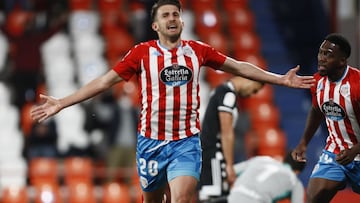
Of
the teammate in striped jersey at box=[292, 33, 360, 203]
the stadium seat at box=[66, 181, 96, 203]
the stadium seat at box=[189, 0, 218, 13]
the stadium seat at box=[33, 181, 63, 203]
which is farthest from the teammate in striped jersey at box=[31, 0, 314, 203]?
the stadium seat at box=[189, 0, 218, 13]

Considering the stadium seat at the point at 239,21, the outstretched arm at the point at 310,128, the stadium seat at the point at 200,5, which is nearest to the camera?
the outstretched arm at the point at 310,128

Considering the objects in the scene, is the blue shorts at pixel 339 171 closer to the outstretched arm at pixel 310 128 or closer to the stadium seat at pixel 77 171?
the outstretched arm at pixel 310 128

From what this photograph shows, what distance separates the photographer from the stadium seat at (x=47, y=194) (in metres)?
10.7

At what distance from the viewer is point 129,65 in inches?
247

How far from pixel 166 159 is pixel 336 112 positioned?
1256mm

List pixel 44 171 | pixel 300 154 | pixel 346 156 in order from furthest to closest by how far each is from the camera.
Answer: pixel 44 171, pixel 300 154, pixel 346 156

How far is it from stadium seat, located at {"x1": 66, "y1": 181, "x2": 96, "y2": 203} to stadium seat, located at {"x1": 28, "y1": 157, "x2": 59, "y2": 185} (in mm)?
260

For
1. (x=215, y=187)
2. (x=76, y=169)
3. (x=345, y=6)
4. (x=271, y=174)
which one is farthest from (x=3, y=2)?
(x=271, y=174)

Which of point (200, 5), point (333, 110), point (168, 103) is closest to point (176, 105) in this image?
point (168, 103)

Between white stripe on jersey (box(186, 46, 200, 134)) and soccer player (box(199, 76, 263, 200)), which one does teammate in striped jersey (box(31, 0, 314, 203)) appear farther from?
soccer player (box(199, 76, 263, 200))

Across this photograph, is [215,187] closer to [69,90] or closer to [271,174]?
[271,174]

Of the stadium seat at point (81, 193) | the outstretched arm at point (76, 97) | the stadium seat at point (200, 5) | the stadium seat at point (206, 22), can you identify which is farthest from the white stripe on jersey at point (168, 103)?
the stadium seat at point (200, 5)

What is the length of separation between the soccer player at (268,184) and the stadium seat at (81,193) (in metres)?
4.02

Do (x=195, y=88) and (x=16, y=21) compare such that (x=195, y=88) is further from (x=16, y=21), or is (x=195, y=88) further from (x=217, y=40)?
(x=16, y=21)
